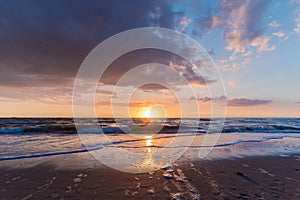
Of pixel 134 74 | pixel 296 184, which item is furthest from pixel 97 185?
pixel 134 74

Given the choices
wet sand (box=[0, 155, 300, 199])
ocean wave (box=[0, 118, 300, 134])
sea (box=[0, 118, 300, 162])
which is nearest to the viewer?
wet sand (box=[0, 155, 300, 199])

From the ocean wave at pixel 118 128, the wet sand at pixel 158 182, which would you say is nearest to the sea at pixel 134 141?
the ocean wave at pixel 118 128

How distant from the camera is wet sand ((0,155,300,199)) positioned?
190 inches

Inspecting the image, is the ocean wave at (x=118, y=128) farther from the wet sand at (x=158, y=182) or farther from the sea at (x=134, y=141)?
the wet sand at (x=158, y=182)

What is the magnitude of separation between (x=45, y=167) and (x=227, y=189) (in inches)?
239

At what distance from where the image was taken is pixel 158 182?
18.8 feet

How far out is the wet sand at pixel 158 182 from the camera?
4816mm

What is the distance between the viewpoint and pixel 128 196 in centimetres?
476

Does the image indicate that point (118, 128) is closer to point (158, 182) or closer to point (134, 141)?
point (134, 141)

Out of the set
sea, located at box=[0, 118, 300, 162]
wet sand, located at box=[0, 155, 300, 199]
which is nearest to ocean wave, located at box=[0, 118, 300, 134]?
sea, located at box=[0, 118, 300, 162]

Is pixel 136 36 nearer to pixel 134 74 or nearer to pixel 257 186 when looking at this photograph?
pixel 134 74

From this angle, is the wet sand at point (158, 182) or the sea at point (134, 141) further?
the sea at point (134, 141)

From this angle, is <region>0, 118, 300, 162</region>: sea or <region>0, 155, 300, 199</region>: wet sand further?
<region>0, 118, 300, 162</region>: sea

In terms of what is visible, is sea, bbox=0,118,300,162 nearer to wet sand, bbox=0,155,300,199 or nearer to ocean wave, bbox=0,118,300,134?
ocean wave, bbox=0,118,300,134
